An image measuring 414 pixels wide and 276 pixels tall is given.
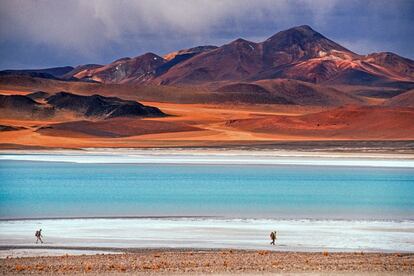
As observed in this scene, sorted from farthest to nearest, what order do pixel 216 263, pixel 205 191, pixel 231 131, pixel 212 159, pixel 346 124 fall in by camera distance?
pixel 231 131 → pixel 346 124 → pixel 212 159 → pixel 205 191 → pixel 216 263

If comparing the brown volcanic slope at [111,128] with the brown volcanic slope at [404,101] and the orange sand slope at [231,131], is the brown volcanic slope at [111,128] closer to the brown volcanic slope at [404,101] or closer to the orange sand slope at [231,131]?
the orange sand slope at [231,131]

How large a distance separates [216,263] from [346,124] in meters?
73.8

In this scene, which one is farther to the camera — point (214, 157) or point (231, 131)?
point (231, 131)

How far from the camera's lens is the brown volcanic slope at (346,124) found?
81.0 meters

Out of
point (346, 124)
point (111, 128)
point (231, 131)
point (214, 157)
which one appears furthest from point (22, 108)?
point (214, 157)

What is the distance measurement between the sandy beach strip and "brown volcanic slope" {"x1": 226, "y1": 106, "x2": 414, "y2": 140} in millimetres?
62257

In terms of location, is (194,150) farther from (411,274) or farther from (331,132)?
(411,274)

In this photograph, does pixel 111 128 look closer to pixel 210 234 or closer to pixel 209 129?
pixel 209 129

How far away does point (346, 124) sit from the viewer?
286 feet

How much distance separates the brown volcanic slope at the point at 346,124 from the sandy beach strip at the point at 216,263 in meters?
62.3

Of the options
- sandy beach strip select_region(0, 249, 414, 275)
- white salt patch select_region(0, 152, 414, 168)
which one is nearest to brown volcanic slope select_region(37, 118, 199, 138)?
white salt patch select_region(0, 152, 414, 168)

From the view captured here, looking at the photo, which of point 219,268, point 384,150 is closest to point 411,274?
point 219,268

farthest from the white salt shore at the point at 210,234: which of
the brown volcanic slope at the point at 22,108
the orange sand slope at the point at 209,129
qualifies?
the brown volcanic slope at the point at 22,108

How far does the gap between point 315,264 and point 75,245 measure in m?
5.52
